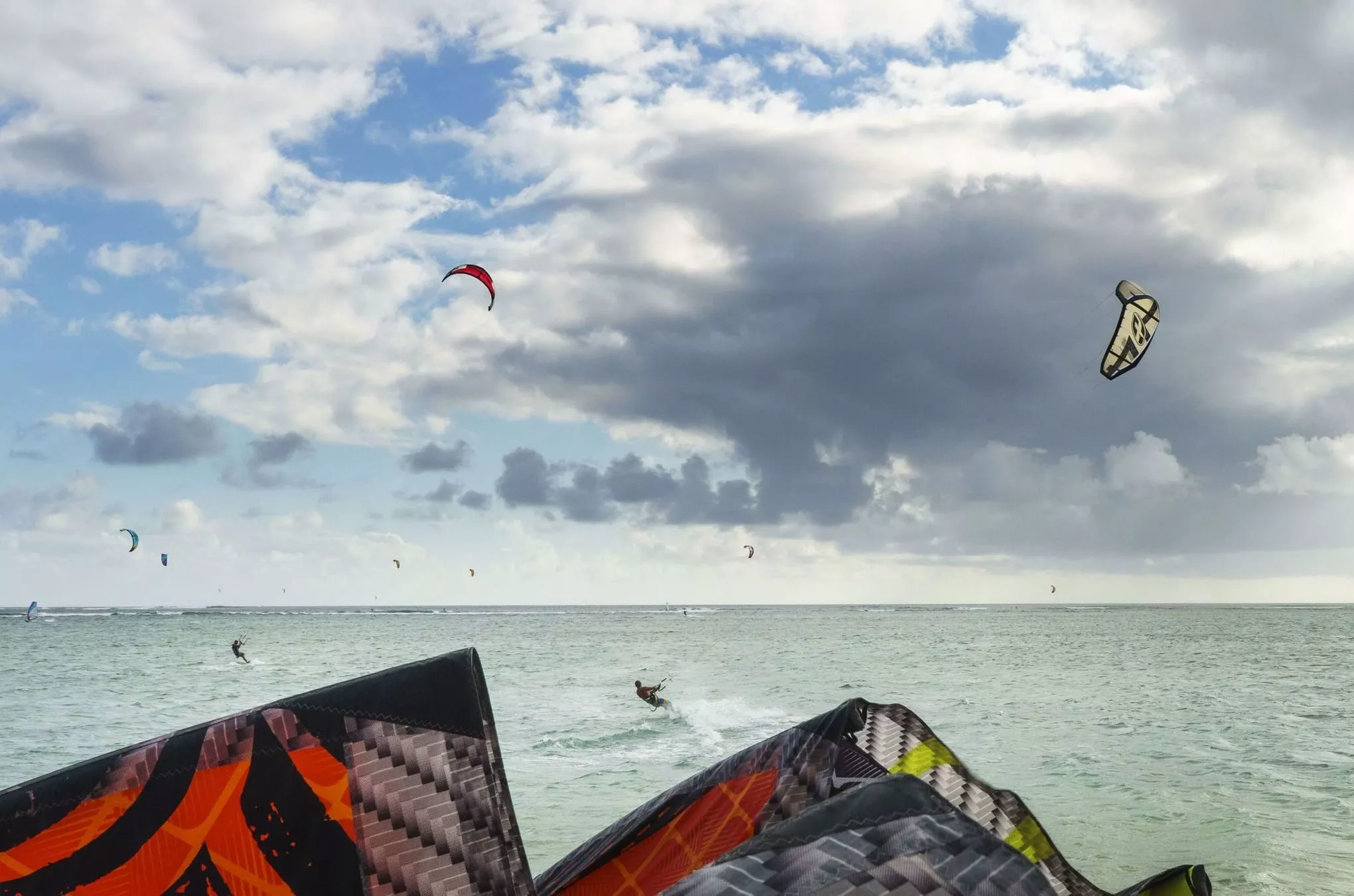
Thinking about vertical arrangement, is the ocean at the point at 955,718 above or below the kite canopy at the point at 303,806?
below

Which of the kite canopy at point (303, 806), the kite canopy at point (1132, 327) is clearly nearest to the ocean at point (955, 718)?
the kite canopy at point (1132, 327)

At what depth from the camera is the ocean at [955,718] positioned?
12430 mm

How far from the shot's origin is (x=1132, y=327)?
16516 millimetres

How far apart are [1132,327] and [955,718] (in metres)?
11.8

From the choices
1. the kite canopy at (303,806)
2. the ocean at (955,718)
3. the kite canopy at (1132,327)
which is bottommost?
the ocean at (955,718)

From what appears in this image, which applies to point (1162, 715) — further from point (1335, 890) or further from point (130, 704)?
point (130, 704)

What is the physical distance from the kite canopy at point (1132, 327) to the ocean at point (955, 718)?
6156 millimetres

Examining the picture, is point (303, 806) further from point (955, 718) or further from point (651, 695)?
point (955, 718)

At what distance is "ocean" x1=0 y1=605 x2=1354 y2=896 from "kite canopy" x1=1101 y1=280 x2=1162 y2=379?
242 inches

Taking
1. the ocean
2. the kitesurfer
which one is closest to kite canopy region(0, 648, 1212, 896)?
the ocean

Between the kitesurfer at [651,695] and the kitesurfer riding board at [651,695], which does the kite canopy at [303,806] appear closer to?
the kitesurfer riding board at [651,695]

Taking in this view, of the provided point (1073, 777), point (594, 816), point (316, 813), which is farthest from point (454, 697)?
point (1073, 777)

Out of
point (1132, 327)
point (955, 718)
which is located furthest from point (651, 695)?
point (1132, 327)

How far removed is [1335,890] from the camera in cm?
971
